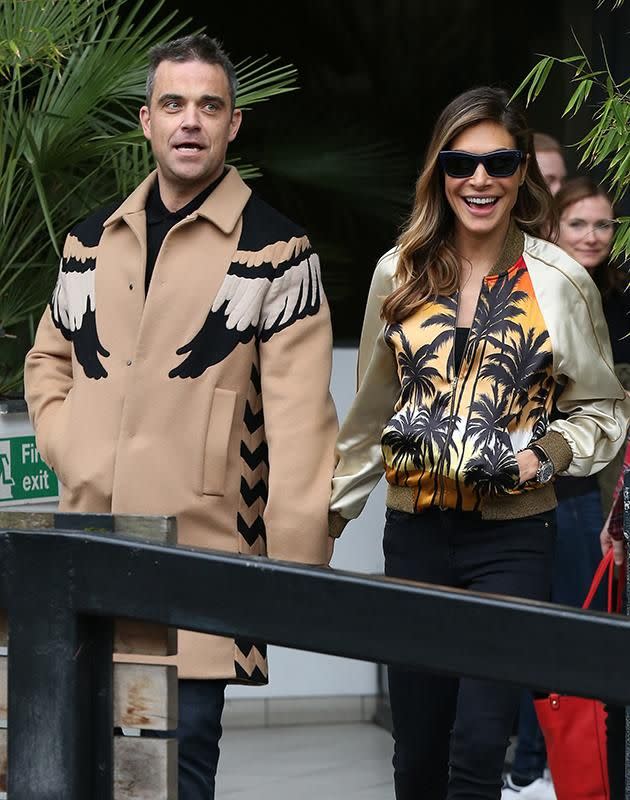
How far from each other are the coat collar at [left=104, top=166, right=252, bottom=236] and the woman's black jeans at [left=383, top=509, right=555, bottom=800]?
0.67 meters

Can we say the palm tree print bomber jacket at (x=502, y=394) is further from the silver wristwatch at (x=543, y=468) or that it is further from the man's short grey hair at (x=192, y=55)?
the man's short grey hair at (x=192, y=55)

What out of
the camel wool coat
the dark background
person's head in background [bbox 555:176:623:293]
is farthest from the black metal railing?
the dark background

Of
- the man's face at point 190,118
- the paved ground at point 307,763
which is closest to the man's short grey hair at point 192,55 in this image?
the man's face at point 190,118

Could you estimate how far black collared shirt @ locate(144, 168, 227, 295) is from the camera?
362 centimetres

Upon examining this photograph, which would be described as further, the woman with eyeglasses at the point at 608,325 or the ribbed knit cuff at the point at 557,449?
the woman with eyeglasses at the point at 608,325

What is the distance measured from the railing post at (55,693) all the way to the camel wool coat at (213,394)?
3.78ft

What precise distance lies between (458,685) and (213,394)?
748mm

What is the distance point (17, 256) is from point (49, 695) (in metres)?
2.83

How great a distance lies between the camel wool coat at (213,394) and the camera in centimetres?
350

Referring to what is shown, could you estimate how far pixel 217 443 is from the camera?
3490 millimetres

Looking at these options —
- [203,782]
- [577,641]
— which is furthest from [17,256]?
[577,641]

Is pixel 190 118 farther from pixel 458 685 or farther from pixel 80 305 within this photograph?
pixel 458 685

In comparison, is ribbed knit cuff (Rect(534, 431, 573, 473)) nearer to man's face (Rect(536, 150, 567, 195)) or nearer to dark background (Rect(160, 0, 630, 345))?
man's face (Rect(536, 150, 567, 195))

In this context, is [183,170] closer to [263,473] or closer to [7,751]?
[263,473]
